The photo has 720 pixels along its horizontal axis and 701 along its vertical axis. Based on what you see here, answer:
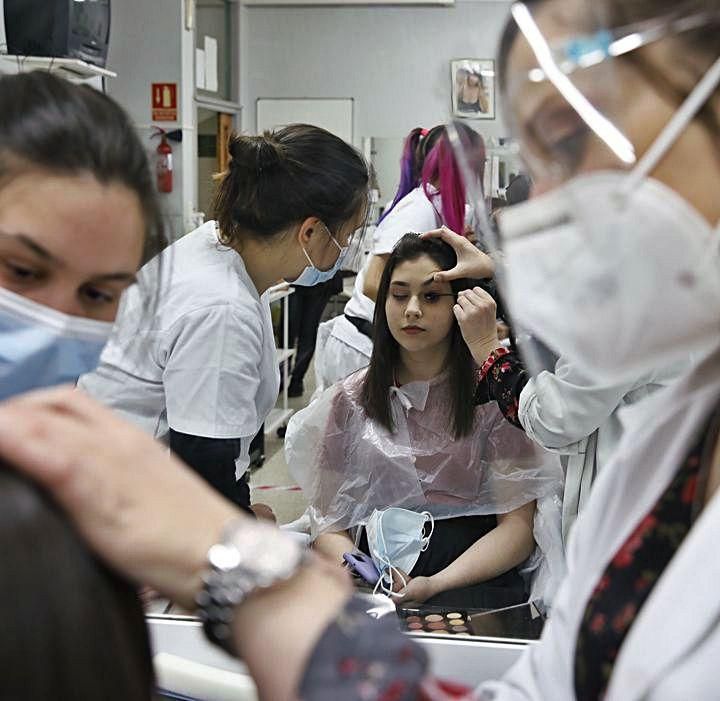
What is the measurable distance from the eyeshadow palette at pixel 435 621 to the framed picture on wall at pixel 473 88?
0.81m

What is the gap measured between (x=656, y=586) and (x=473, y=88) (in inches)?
27.3

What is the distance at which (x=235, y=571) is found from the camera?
0.65m

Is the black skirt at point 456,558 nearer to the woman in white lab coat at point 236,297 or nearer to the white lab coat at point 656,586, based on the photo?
the woman in white lab coat at point 236,297

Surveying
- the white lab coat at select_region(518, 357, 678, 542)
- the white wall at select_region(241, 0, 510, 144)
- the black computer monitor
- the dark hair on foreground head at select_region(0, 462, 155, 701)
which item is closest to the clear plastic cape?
the white lab coat at select_region(518, 357, 678, 542)

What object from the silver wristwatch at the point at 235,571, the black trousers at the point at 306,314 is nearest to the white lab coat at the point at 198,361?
the silver wristwatch at the point at 235,571

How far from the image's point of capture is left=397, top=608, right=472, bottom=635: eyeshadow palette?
1.50 meters

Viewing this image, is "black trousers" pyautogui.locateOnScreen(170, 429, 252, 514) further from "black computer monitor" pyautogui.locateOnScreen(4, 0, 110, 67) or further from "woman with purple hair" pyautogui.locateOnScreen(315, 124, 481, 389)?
"black computer monitor" pyautogui.locateOnScreen(4, 0, 110, 67)

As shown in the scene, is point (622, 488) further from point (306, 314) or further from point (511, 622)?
point (306, 314)

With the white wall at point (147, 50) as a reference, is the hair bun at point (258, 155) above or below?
below

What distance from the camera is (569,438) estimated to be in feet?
5.90

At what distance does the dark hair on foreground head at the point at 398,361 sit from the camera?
226 cm

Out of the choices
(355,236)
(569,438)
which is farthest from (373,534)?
(355,236)

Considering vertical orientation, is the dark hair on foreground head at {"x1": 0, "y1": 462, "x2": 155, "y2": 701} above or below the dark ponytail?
below

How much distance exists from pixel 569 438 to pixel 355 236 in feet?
2.45
